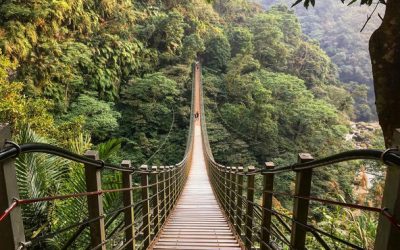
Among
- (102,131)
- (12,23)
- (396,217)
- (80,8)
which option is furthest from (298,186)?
(80,8)

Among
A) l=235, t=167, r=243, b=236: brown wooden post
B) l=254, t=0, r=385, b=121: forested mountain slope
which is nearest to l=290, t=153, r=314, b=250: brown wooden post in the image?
l=235, t=167, r=243, b=236: brown wooden post

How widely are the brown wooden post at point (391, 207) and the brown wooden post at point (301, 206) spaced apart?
55 centimetres

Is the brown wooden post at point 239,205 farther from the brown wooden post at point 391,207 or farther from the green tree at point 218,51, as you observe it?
the green tree at point 218,51

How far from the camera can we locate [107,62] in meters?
15.5

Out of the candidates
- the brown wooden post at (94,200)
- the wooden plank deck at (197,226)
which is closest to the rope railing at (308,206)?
the wooden plank deck at (197,226)

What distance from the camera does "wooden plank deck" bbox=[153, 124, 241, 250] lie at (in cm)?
284

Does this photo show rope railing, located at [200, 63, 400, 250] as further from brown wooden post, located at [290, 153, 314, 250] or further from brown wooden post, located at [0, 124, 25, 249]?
brown wooden post, located at [0, 124, 25, 249]

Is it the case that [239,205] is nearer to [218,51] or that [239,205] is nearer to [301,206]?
[301,206]

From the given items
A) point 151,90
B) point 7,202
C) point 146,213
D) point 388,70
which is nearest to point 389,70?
point 388,70

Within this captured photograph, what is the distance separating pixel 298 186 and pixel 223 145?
1557 centimetres

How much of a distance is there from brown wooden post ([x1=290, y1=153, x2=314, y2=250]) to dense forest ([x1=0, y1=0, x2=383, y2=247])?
1.89m

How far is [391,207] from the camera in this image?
0.71 m

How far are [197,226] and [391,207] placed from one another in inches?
120

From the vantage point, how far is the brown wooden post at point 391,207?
0.70m
